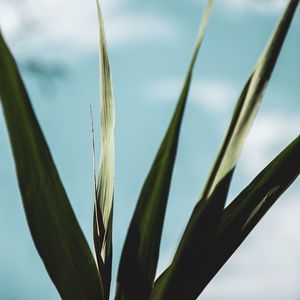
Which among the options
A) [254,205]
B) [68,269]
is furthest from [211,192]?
[68,269]

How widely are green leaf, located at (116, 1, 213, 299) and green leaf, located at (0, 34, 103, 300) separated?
1.3 inches

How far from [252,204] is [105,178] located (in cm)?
21

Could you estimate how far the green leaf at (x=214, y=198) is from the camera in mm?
483

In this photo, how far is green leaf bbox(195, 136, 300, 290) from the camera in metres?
0.52

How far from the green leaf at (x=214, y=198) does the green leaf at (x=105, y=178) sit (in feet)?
0.27

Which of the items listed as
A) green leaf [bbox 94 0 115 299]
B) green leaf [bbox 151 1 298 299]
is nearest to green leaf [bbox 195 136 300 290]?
green leaf [bbox 151 1 298 299]

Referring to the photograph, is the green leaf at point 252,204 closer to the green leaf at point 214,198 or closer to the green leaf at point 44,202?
the green leaf at point 214,198

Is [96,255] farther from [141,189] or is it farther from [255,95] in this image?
[255,95]

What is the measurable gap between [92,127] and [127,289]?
0.68 feet

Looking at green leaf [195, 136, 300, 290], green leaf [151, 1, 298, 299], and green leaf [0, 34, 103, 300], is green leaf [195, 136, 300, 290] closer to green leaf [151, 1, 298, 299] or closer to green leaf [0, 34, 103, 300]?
green leaf [151, 1, 298, 299]

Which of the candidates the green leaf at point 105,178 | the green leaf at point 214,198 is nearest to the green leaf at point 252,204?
the green leaf at point 214,198

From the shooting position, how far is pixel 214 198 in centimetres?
48

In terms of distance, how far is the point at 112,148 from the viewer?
2.13 ft

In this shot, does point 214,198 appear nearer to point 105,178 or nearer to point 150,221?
point 150,221
